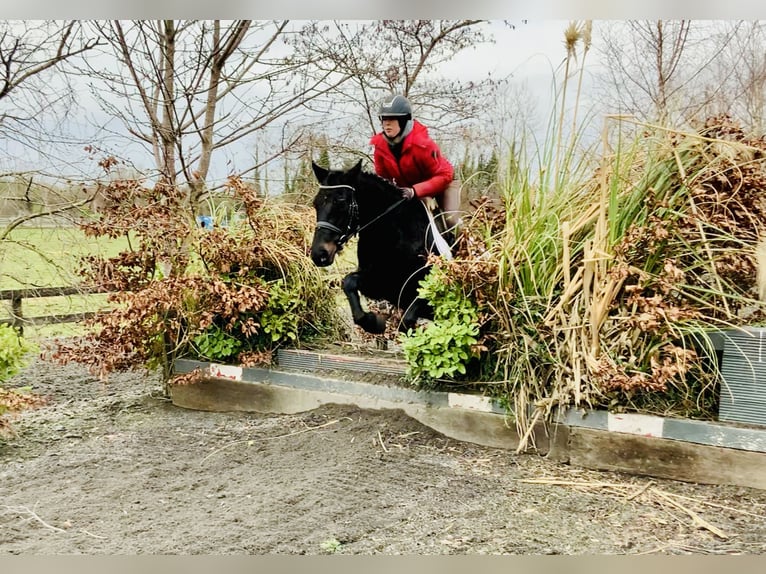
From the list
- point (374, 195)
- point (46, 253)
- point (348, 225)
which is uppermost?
point (374, 195)

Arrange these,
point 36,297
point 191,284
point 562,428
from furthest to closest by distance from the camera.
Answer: point 36,297 < point 191,284 < point 562,428

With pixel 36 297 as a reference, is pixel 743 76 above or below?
above

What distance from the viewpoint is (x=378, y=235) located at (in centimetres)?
390

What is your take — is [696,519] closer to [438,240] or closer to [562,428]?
[562,428]

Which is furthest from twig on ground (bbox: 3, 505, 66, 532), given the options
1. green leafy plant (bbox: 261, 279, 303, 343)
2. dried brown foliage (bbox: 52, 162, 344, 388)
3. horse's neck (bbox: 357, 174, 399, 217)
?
horse's neck (bbox: 357, 174, 399, 217)

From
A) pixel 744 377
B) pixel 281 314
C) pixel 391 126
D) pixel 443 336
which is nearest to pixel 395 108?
pixel 391 126

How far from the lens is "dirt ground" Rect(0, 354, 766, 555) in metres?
2.35

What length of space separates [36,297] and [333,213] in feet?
10.4

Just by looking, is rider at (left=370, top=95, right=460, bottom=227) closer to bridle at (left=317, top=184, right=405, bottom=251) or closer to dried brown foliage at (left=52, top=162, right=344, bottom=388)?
bridle at (left=317, top=184, right=405, bottom=251)

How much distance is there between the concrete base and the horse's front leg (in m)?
0.38

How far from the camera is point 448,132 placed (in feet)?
18.7

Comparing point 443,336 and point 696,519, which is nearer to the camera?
point 696,519

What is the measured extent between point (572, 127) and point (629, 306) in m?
1.06

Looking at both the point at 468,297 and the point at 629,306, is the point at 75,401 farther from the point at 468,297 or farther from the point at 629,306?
the point at 629,306
